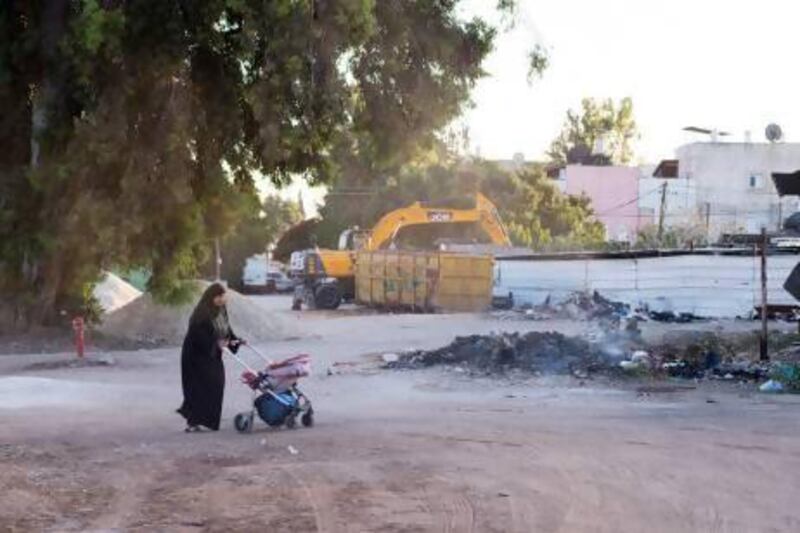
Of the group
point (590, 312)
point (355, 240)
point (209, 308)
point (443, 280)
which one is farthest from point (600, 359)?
point (355, 240)

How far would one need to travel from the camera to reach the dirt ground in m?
7.64

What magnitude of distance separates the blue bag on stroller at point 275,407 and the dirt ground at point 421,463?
0.55 feet

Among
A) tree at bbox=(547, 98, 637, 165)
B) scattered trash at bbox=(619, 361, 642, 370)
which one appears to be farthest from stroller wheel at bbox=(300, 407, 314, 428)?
tree at bbox=(547, 98, 637, 165)

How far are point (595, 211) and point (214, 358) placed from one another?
240ft

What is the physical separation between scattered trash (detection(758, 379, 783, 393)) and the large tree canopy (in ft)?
20.1

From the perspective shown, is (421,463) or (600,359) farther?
(600,359)

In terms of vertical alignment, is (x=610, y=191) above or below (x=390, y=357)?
above

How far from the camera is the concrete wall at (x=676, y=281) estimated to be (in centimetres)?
3300

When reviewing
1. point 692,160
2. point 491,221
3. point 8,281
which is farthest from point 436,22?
point 692,160

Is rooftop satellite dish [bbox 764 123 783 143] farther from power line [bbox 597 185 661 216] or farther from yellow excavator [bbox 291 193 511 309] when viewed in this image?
yellow excavator [bbox 291 193 511 309]

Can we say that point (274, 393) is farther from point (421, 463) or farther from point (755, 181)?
point (755, 181)

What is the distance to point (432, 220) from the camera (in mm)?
46219

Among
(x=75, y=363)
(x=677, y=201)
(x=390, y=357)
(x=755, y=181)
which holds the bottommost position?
(x=75, y=363)

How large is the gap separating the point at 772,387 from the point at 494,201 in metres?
59.9
